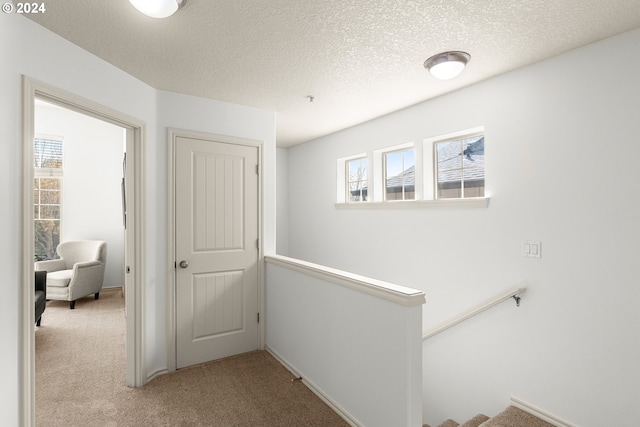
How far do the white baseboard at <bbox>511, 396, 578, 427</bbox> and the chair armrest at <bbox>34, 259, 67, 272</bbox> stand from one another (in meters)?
5.89

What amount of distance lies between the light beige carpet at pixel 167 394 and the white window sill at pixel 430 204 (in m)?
1.91

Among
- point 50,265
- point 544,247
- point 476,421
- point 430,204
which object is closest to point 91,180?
point 50,265

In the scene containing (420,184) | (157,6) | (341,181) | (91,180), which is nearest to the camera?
(157,6)

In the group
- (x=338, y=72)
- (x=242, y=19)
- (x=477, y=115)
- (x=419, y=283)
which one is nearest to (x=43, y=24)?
(x=242, y=19)

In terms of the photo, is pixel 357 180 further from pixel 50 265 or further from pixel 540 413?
pixel 50 265

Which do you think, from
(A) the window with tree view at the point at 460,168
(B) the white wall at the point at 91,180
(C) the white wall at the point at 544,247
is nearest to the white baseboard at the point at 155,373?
(C) the white wall at the point at 544,247

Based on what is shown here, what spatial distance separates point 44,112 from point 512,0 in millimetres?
6395

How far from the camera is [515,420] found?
7.19 feet

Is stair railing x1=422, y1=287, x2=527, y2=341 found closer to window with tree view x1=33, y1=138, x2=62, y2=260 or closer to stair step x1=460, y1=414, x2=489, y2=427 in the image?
stair step x1=460, y1=414, x2=489, y2=427

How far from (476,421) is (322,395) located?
117 centimetres

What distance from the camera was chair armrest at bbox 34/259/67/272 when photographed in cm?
465

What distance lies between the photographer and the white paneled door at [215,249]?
2.84 metres

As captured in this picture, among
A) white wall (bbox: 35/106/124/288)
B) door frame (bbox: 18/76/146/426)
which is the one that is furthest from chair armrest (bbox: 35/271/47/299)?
white wall (bbox: 35/106/124/288)

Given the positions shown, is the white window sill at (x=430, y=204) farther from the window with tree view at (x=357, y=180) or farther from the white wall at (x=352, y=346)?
the white wall at (x=352, y=346)
